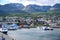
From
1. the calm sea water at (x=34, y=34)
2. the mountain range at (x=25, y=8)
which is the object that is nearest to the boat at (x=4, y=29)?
the calm sea water at (x=34, y=34)

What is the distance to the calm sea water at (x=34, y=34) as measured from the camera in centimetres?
584

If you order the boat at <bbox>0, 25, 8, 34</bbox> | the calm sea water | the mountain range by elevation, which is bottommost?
the calm sea water

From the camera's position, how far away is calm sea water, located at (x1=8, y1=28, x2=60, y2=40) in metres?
5.84

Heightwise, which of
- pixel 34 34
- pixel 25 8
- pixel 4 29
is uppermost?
pixel 25 8

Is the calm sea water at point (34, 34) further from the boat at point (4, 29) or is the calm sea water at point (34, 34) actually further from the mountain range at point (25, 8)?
A: the mountain range at point (25, 8)

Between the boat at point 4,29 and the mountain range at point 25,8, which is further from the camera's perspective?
the mountain range at point 25,8

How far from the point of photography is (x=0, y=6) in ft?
19.1

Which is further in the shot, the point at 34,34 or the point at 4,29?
the point at 34,34

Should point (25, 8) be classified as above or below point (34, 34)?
above

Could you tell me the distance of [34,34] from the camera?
234 inches

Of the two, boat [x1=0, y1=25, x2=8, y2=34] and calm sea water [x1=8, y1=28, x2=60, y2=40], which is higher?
boat [x1=0, y1=25, x2=8, y2=34]

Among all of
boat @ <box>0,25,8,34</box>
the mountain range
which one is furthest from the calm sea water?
the mountain range

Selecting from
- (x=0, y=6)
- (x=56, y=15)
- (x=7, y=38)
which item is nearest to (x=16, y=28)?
(x=7, y=38)

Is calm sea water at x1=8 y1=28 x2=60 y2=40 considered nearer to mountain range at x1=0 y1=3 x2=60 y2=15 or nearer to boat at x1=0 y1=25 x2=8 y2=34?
boat at x1=0 y1=25 x2=8 y2=34
